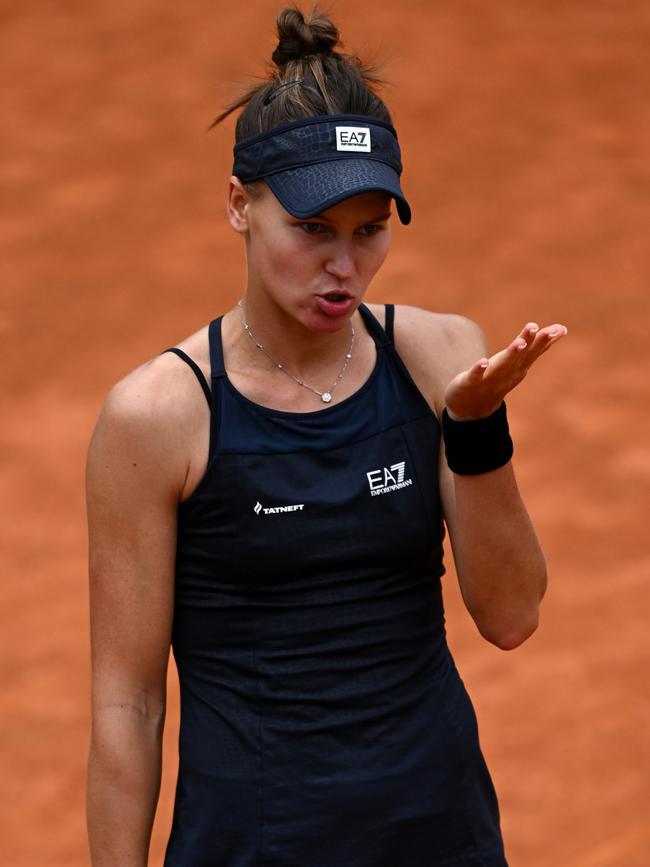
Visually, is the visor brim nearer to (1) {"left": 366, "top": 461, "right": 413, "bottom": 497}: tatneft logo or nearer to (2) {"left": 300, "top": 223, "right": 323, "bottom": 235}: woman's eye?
(2) {"left": 300, "top": 223, "right": 323, "bottom": 235}: woman's eye

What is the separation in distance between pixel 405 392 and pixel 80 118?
9.89 feet

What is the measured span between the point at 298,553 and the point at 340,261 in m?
0.34

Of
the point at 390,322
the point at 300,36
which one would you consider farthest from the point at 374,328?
the point at 300,36

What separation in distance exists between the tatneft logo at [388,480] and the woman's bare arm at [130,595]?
22cm

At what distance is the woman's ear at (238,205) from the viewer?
6.79 feet

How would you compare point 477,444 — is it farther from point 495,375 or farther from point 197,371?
point 197,371

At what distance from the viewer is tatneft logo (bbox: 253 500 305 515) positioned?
199 centimetres

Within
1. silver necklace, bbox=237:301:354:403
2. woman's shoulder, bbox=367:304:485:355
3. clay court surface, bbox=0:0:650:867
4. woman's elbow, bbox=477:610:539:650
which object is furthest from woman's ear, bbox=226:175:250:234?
clay court surface, bbox=0:0:650:867

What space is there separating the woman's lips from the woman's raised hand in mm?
150

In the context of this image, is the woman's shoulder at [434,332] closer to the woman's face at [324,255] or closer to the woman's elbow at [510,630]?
the woman's face at [324,255]

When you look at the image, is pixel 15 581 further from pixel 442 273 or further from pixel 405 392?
pixel 405 392

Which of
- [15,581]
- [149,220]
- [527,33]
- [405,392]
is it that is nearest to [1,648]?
[15,581]

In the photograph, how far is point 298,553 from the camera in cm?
200

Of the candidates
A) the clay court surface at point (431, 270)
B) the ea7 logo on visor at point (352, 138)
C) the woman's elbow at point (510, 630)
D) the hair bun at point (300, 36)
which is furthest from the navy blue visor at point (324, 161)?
the clay court surface at point (431, 270)
